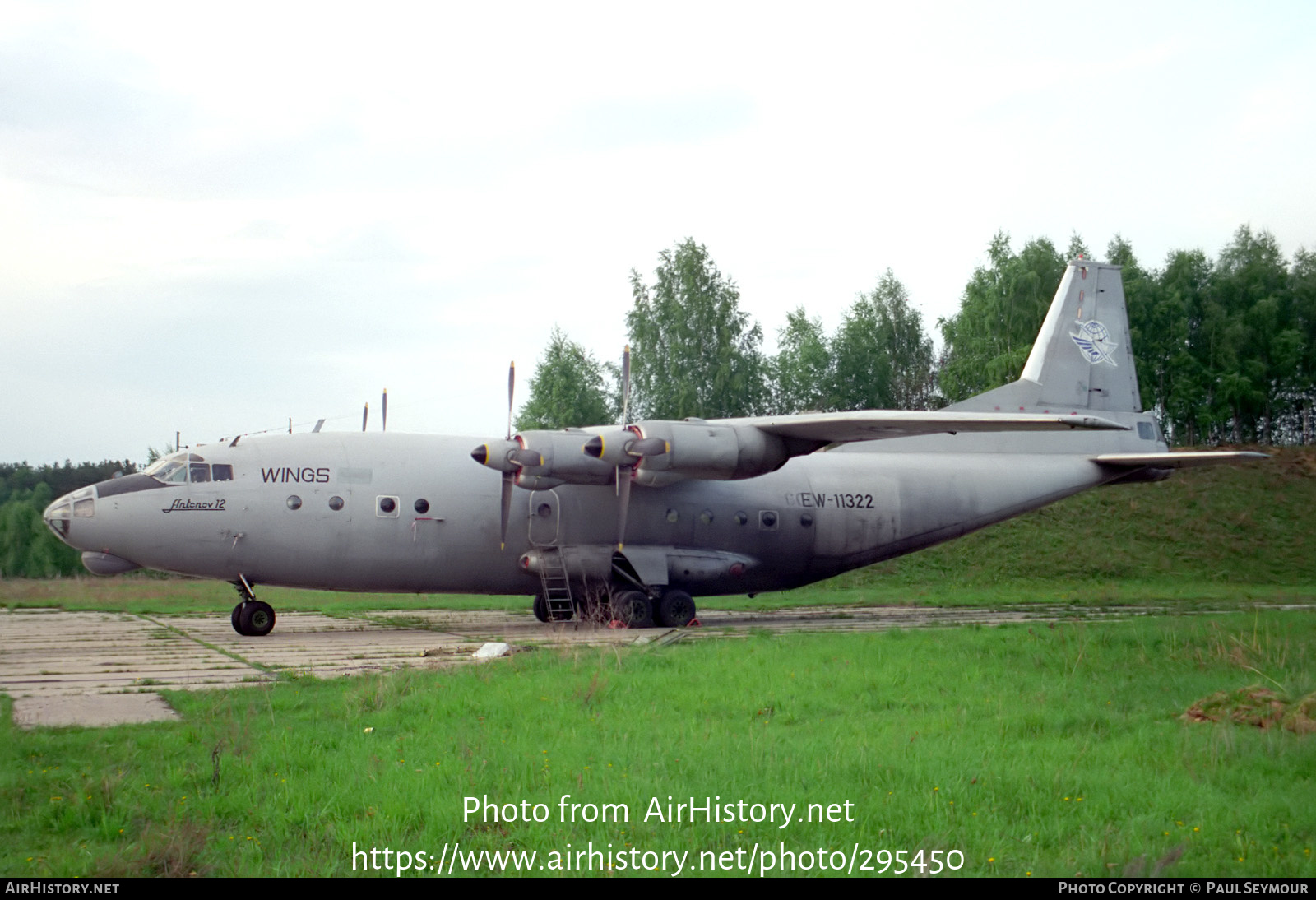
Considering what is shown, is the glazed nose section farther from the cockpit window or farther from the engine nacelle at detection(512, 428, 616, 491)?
the engine nacelle at detection(512, 428, 616, 491)

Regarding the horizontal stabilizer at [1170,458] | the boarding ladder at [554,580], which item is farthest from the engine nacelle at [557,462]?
the horizontal stabilizer at [1170,458]

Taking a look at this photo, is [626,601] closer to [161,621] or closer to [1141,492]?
[161,621]

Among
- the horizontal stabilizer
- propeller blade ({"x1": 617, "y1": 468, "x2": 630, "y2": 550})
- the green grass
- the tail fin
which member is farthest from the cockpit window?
the horizontal stabilizer

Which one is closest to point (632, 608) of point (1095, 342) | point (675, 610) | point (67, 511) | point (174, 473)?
point (675, 610)

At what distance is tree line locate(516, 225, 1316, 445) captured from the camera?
186 feet

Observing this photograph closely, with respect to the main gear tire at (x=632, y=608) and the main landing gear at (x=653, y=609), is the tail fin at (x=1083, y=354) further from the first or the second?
the main gear tire at (x=632, y=608)

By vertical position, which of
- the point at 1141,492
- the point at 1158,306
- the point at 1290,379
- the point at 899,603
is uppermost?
the point at 1158,306

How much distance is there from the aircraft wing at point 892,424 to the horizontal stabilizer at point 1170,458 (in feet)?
13.3

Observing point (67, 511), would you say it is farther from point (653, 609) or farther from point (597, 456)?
point (653, 609)

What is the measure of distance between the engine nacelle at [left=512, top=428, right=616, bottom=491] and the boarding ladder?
153cm

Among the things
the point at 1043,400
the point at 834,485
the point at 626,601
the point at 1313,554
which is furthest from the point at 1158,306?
the point at 626,601

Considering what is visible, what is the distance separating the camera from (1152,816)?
19.7ft

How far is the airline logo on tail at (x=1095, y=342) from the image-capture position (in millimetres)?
25828

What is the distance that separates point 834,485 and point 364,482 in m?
10.2
